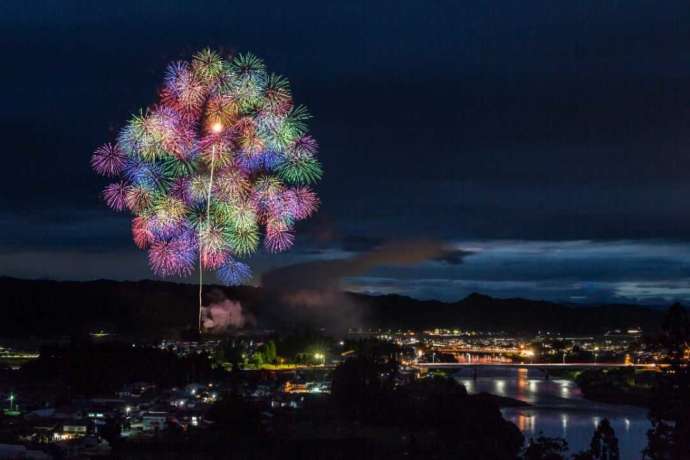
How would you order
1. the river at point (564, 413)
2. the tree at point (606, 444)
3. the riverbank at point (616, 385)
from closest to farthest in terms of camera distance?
the tree at point (606, 444) < the river at point (564, 413) < the riverbank at point (616, 385)

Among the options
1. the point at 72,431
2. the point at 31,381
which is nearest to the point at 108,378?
the point at 31,381

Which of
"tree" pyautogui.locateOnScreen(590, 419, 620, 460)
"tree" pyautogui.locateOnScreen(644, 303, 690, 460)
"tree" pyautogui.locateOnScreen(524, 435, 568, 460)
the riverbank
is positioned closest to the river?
the riverbank

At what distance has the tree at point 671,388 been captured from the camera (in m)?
10.5

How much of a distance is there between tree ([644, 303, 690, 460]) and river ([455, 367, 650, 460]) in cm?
712

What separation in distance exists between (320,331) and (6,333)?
41.5 feet

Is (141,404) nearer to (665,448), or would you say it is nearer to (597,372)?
(665,448)

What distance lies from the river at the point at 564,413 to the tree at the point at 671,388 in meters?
7.12

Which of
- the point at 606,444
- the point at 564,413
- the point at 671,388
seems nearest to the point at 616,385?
the point at 564,413

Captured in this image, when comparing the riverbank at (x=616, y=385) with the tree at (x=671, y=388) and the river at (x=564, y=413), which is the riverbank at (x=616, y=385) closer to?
the river at (x=564, y=413)

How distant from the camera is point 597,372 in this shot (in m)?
39.9

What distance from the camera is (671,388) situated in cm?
1104

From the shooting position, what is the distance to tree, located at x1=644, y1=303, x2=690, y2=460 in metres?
10.5

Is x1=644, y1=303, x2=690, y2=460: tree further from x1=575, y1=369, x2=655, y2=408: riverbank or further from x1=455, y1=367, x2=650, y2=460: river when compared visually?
x1=575, y1=369, x2=655, y2=408: riverbank

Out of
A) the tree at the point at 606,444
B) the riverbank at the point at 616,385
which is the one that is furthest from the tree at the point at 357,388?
the riverbank at the point at 616,385
